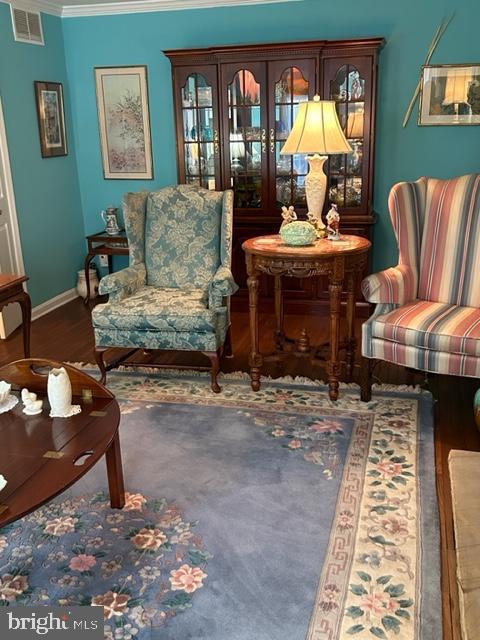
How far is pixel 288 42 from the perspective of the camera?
429cm

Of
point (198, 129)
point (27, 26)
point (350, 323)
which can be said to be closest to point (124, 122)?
point (198, 129)

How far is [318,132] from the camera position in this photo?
10.3ft

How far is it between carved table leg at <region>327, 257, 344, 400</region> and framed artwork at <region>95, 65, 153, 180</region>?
105 inches

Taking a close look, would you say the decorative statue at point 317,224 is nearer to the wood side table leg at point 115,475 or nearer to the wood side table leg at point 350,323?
the wood side table leg at point 350,323

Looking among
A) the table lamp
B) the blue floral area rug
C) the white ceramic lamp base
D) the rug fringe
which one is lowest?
the blue floral area rug

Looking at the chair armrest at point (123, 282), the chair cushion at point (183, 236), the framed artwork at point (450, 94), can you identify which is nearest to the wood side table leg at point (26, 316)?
the chair armrest at point (123, 282)

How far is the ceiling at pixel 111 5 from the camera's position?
4609 millimetres

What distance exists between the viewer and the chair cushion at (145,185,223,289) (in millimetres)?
3707

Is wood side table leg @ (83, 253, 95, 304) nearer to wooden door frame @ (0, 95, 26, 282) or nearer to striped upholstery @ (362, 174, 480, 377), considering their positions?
wooden door frame @ (0, 95, 26, 282)

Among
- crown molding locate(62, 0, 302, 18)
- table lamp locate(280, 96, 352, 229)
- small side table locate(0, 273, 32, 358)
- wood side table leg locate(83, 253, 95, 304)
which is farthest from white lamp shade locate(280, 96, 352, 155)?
wood side table leg locate(83, 253, 95, 304)

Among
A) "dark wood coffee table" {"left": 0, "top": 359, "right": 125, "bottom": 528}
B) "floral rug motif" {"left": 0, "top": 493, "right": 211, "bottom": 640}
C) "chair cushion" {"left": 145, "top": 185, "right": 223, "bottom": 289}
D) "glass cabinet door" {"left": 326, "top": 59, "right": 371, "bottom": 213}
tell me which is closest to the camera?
"dark wood coffee table" {"left": 0, "top": 359, "right": 125, "bottom": 528}

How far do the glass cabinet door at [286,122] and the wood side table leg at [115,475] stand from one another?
2.80 m

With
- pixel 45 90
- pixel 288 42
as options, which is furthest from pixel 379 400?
pixel 45 90

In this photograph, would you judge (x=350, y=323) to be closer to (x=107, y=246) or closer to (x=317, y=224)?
(x=317, y=224)
